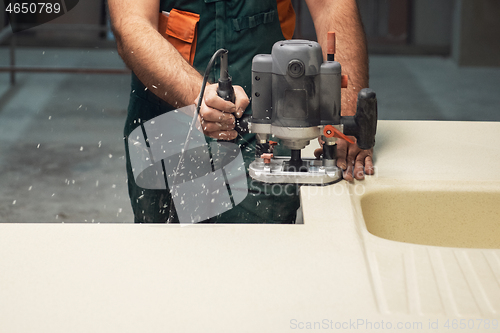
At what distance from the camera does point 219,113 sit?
3.85ft

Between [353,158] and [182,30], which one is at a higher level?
[182,30]

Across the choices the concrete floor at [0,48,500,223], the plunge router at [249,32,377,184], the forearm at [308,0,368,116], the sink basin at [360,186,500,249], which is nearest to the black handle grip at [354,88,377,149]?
the plunge router at [249,32,377,184]

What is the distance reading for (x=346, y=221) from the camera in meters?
1.05

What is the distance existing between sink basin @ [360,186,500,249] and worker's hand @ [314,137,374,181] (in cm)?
9

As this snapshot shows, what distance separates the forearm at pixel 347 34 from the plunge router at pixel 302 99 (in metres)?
0.37

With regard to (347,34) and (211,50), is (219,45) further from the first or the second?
(347,34)

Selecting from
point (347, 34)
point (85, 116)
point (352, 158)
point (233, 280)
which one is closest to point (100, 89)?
point (85, 116)

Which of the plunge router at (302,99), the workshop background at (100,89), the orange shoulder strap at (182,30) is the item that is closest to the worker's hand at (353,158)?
the plunge router at (302,99)

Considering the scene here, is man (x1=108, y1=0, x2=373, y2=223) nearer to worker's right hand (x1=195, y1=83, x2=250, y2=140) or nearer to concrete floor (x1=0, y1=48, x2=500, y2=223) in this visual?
worker's right hand (x1=195, y1=83, x2=250, y2=140)

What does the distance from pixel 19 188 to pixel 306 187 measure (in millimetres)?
2798

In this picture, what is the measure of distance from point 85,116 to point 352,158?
13.1 ft

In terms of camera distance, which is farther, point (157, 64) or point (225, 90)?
point (157, 64)

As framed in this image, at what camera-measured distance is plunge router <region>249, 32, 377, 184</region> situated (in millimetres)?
1070

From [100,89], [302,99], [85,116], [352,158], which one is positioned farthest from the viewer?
[100,89]
